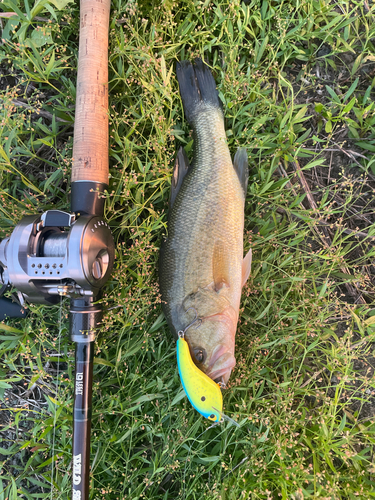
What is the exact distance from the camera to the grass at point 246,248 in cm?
236

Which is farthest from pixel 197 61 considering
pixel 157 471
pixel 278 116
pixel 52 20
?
pixel 157 471

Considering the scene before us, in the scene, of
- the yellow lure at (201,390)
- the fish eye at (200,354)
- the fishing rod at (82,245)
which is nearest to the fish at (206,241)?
the fish eye at (200,354)

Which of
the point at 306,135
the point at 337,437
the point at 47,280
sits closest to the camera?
the point at 47,280

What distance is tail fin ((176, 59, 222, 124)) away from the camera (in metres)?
2.52

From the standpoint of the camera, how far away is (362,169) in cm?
277

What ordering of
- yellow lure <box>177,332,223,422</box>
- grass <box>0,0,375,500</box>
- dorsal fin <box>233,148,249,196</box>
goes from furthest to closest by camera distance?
dorsal fin <box>233,148,249,196</box>, grass <box>0,0,375,500</box>, yellow lure <box>177,332,223,422</box>

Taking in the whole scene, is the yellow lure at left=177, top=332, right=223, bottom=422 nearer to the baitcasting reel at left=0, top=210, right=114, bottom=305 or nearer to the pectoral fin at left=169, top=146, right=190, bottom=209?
the baitcasting reel at left=0, top=210, right=114, bottom=305

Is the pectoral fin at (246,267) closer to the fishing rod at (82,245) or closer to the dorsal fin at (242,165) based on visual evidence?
the dorsal fin at (242,165)

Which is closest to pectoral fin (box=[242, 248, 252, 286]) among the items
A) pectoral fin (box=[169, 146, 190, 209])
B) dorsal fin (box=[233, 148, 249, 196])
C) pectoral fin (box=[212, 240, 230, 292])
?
pectoral fin (box=[212, 240, 230, 292])

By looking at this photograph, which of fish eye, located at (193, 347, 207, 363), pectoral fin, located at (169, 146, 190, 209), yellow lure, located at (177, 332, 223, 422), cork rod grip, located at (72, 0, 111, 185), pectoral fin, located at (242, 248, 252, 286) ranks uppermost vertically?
cork rod grip, located at (72, 0, 111, 185)

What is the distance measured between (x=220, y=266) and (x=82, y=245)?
3.17 ft

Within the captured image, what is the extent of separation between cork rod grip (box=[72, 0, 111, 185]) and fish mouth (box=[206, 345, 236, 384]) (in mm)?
1398

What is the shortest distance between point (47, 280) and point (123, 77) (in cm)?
169

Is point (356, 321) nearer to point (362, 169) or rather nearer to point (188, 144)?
point (362, 169)
